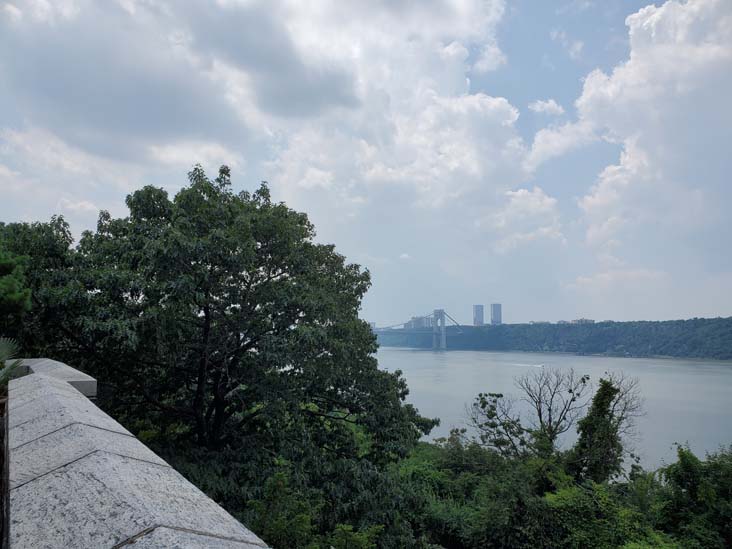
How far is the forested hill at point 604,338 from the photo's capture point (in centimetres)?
6775

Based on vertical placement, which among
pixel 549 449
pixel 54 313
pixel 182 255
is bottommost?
pixel 549 449

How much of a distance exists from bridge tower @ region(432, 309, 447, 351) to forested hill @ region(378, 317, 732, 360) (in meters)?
1.66

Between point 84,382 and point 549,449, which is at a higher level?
point 84,382

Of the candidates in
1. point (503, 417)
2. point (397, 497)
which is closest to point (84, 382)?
point (397, 497)

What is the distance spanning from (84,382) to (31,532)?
9.73 ft

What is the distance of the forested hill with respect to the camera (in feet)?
222

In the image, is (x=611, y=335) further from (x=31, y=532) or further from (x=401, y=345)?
(x=31, y=532)

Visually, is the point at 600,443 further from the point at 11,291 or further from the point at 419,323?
the point at 419,323

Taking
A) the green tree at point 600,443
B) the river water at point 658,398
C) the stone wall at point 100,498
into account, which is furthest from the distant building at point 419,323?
the stone wall at point 100,498

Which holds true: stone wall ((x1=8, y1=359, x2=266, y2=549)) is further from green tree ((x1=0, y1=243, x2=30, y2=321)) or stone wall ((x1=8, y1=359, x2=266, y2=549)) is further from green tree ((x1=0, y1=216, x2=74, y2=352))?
green tree ((x1=0, y1=216, x2=74, y2=352))

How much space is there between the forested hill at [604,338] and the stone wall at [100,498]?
76.1 meters

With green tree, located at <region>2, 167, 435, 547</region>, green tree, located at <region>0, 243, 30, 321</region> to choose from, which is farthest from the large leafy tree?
green tree, located at <region>0, 243, 30, 321</region>

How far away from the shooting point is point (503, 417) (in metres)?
22.6

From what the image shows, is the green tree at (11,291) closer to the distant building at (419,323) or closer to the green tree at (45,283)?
the green tree at (45,283)
